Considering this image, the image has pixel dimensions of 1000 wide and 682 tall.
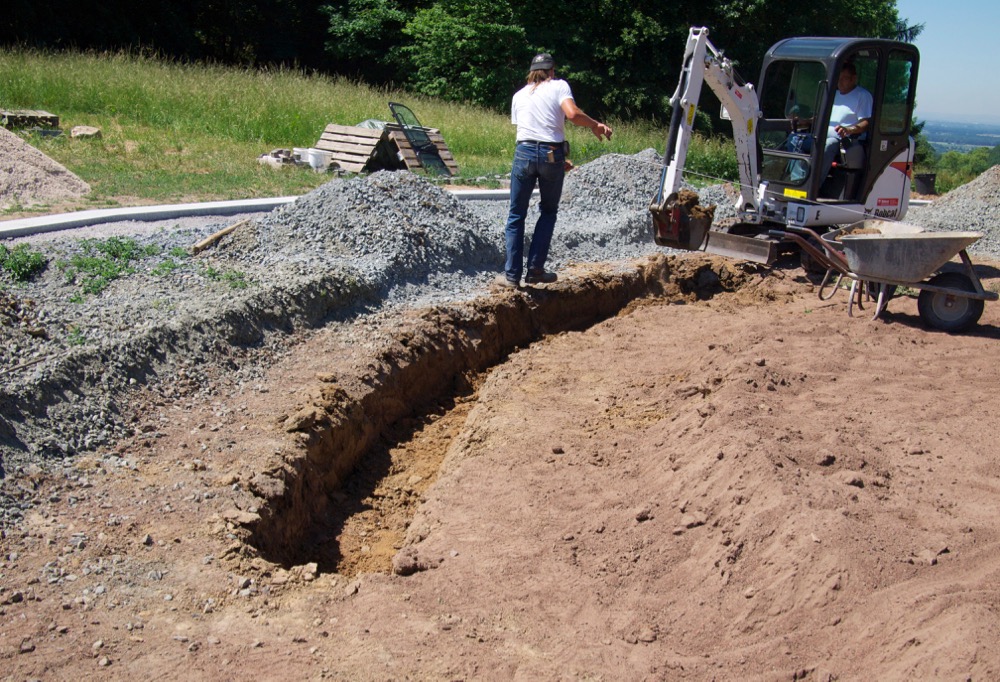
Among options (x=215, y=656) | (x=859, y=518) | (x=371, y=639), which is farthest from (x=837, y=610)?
(x=215, y=656)

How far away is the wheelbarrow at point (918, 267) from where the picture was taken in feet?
24.5

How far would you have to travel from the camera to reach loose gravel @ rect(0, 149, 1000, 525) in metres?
4.99

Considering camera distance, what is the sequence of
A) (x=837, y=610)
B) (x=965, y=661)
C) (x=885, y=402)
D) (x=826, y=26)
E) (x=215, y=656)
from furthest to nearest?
(x=826, y=26) → (x=885, y=402) → (x=837, y=610) → (x=215, y=656) → (x=965, y=661)

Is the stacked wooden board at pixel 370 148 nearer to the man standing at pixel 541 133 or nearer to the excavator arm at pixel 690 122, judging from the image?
the excavator arm at pixel 690 122

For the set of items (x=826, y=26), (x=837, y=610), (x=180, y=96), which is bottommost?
(x=837, y=610)

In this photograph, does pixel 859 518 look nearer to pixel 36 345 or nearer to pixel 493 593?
pixel 493 593

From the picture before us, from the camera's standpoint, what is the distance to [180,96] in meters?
17.0

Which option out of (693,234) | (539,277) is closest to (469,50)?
(693,234)

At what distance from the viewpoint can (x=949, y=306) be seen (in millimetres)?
7918

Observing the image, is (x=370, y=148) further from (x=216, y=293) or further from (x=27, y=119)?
(x=216, y=293)

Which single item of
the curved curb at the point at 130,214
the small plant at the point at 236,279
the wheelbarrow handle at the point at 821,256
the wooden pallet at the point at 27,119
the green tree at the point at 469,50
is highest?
the green tree at the point at 469,50

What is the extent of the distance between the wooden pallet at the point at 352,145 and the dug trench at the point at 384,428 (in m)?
5.65

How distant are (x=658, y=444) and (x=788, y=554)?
62.9 inches

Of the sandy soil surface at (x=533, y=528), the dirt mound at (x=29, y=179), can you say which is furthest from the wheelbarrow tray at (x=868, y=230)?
the dirt mound at (x=29, y=179)
